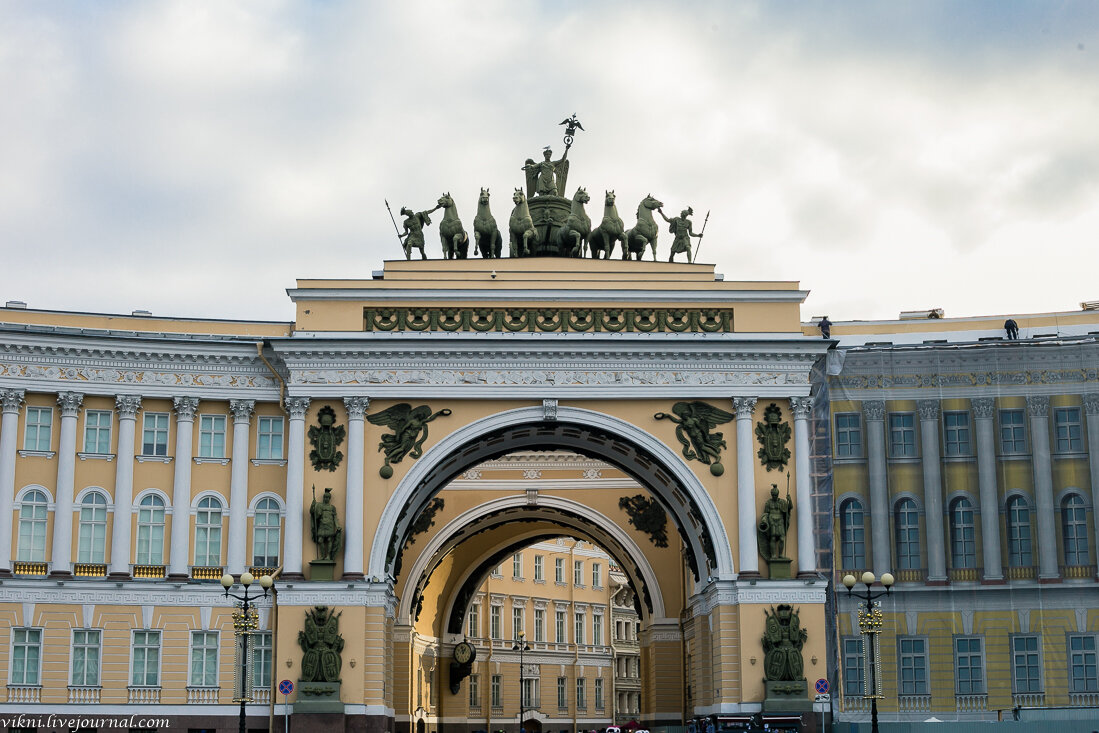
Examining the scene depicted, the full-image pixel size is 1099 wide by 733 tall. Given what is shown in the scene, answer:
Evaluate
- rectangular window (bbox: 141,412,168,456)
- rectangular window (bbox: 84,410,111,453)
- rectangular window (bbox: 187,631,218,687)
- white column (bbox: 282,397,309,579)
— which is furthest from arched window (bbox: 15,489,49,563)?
white column (bbox: 282,397,309,579)

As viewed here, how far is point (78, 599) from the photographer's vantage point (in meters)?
40.8

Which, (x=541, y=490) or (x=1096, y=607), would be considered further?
(x=541, y=490)

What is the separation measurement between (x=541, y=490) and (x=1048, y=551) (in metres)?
19.4

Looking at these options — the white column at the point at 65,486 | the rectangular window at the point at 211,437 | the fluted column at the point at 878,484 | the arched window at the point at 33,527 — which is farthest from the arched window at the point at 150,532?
the fluted column at the point at 878,484

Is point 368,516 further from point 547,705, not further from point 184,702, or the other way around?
point 547,705

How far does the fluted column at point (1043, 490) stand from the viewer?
42625 mm

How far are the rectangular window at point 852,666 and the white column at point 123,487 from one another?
807 inches

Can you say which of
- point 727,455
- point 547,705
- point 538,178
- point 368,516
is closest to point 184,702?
point 368,516

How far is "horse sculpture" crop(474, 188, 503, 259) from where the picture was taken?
147 feet

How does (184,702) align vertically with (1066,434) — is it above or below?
below

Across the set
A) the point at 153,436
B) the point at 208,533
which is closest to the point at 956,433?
the point at 208,533

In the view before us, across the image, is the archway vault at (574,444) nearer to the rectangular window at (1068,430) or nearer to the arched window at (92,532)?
the arched window at (92,532)

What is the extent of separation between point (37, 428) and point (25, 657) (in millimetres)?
6252

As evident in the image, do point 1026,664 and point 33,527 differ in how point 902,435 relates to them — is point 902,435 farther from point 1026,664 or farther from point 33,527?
point 33,527
